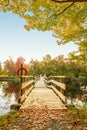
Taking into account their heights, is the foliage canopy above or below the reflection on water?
above

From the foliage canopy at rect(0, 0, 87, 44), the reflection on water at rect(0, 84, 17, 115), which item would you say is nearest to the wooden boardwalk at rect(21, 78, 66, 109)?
the reflection on water at rect(0, 84, 17, 115)

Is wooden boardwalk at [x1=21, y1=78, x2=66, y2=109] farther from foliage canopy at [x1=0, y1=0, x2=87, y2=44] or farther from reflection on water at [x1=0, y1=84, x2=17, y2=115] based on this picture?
foliage canopy at [x1=0, y1=0, x2=87, y2=44]

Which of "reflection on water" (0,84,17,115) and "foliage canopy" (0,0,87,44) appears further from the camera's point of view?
"reflection on water" (0,84,17,115)

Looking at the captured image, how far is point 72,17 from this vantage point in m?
12.0

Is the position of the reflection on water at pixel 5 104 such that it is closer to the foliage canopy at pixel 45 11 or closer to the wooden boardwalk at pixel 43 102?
the wooden boardwalk at pixel 43 102

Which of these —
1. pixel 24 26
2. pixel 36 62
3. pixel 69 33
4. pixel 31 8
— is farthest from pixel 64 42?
pixel 36 62

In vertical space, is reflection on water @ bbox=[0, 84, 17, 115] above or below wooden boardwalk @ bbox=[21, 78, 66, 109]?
below

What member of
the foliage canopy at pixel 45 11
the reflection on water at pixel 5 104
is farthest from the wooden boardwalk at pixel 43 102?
the foliage canopy at pixel 45 11

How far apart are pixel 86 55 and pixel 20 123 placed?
38.3 ft

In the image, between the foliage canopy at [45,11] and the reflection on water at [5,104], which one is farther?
the reflection on water at [5,104]

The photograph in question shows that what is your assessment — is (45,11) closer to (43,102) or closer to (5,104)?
(43,102)

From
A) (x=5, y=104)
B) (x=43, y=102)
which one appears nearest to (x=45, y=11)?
(x=43, y=102)

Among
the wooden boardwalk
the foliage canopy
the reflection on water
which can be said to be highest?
the foliage canopy

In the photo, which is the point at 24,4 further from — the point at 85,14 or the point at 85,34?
the point at 85,34
